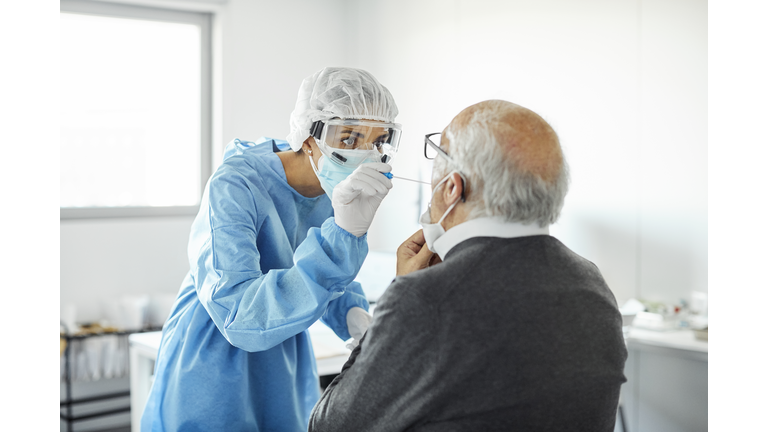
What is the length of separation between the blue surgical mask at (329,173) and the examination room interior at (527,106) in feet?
1.36

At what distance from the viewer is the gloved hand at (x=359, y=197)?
4.00 feet

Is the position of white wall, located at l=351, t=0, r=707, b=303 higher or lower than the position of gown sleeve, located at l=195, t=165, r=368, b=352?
higher

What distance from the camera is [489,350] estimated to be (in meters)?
0.86

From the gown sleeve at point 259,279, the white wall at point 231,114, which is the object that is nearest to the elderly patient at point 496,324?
the gown sleeve at point 259,279

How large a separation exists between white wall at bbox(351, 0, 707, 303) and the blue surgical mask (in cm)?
133

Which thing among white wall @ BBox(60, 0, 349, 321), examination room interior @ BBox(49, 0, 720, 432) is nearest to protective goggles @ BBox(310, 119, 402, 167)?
examination room interior @ BBox(49, 0, 720, 432)

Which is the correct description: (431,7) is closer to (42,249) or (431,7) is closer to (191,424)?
(191,424)

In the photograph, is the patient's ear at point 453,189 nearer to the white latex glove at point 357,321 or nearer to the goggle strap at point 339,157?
the goggle strap at point 339,157

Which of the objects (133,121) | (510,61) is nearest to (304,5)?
(133,121)

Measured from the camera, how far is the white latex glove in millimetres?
1512

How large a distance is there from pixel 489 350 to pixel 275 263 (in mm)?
668

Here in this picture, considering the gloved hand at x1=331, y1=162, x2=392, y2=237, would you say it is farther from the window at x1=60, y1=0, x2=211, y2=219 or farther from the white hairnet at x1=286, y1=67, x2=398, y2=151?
the window at x1=60, y1=0, x2=211, y2=219

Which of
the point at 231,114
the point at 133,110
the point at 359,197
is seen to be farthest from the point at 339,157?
the point at 133,110

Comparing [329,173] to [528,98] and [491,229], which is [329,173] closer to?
[491,229]
